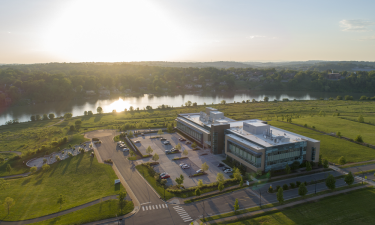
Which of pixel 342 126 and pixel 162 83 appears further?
pixel 162 83

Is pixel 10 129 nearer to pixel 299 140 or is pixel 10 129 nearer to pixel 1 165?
pixel 1 165

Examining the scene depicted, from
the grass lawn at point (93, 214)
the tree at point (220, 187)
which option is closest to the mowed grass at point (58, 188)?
the grass lawn at point (93, 214)

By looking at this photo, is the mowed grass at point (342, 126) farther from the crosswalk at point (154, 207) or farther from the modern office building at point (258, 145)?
the crosswalk at point (154, 207)

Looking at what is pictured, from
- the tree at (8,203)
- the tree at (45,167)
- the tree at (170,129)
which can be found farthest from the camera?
the tree at (170,129)

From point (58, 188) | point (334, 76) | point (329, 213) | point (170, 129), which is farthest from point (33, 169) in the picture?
point (334, 76)

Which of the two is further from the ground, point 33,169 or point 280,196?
point 280,196

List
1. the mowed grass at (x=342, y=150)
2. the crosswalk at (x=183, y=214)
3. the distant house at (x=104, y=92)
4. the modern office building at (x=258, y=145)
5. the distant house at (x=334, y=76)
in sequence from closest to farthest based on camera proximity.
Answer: the crosswalk at (x=183, y=214), the modern office building at (x=258, y=145), the mowed grass at (x=342, y=150), the distant house at (x=104, y=92), the distant house at (x=334, y=76)

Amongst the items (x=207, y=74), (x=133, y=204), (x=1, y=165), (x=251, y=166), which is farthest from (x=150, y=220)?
(x=207, y=74)

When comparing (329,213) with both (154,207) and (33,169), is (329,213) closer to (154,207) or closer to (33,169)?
(154,207)
